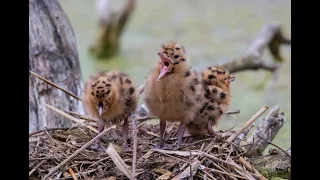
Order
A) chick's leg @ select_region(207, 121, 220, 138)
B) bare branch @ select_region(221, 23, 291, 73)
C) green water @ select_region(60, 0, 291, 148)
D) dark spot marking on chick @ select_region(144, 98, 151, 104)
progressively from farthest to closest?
green water @ select_region(60, 0, 291, 148) < bare branch @ select_region(221, 23, 291, 73) < chick's leg @ select_region(207, 121, 220, 138) < dark spot marking on chick @ select_region(144, 98, 151, 104)

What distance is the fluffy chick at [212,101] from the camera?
9.38ft

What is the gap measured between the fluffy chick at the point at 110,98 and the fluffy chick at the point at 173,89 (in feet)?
0.41

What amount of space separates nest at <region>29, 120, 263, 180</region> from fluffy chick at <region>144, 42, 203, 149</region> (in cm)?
16

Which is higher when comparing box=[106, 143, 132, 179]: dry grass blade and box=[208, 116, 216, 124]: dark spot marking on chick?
box=[208, 116, 216, 124]: dark spot marking on chick

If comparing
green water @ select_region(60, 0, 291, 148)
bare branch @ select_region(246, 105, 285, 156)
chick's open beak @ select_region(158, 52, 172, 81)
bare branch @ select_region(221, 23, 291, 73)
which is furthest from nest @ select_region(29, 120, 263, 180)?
green water @ select_region(60, 0, 291, 148)

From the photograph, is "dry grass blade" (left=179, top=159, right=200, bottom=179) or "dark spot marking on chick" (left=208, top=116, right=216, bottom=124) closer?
"dry grass blade" (left=179, top=159, right=200, bottom=179)

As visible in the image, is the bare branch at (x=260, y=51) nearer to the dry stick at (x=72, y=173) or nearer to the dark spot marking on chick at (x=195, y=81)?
the dark spot marking on chick at (x=195, y=81)

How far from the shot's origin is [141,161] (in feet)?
7.97

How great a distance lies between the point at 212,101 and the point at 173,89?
11.9 inches

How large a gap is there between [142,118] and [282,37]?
2.75 meters

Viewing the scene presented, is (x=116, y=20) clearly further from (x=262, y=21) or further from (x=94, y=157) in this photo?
(x=94, y=157)

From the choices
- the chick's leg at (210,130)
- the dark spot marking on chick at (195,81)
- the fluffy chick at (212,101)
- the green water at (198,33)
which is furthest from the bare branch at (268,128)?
the green water at (198,33)

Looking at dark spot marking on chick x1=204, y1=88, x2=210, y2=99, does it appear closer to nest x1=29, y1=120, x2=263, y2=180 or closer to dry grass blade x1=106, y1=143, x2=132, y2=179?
nest x1=29, y1=120, x2=263, y2=180

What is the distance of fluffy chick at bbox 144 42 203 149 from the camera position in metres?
2.66
